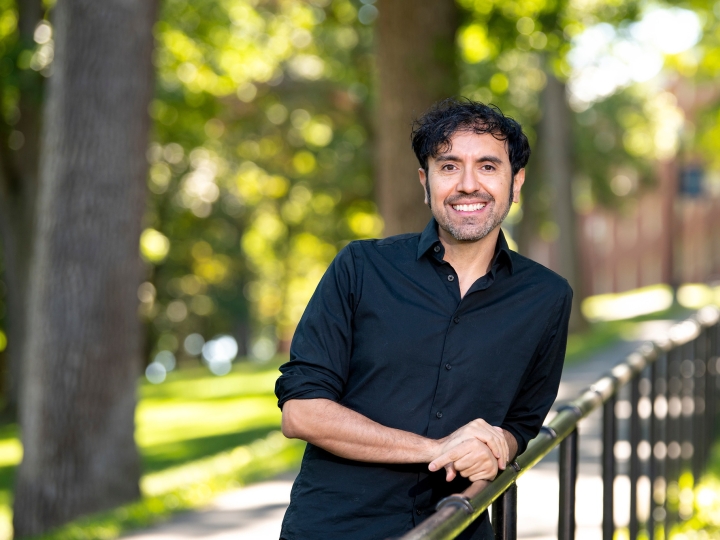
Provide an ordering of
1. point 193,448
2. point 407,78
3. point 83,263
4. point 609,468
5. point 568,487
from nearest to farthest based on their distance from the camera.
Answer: point 568,487, point 609,468, point 83,263, point 407,78, point 193,448

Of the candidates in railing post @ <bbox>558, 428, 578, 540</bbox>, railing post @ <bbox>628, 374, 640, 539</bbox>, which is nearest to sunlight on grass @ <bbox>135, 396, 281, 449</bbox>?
railing post @ <bbox>628, 374, 640, 539</bbox>

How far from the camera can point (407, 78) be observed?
10.5m

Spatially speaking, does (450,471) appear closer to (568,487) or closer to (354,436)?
(354,436)

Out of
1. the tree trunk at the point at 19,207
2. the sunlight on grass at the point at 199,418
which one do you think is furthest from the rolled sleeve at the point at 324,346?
the tree trunk at the point at 19,207

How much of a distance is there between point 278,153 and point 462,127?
2702 centimetres

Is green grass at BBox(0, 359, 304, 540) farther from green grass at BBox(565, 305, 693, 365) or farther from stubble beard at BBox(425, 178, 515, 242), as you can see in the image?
green grass at BBox(565, 305, 693, 365)

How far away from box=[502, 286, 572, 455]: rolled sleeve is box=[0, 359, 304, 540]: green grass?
4975 millimetres

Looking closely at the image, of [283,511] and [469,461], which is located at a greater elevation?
[469,461]

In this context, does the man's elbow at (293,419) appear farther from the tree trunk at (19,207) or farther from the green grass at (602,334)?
the tree trunk at (19,207)

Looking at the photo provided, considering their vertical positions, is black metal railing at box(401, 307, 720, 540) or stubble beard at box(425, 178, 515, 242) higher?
stubble beard at box(425, 178, 515, 242)

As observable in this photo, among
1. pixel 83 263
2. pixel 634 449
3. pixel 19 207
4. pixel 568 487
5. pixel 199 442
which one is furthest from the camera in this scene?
pixel 19 207

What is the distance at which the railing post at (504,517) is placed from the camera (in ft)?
9.20

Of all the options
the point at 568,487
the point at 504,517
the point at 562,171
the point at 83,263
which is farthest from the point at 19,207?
the point at 504,517

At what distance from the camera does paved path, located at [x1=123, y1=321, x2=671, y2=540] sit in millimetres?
6727
